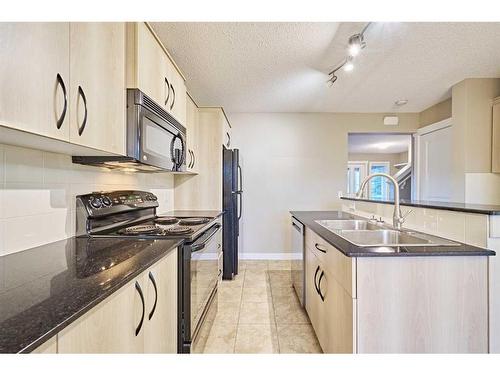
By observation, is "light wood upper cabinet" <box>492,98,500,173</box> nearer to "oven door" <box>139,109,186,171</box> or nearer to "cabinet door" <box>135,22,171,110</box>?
"oven door" <box>139,109,186,171</box>

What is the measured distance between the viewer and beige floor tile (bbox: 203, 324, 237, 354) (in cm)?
188

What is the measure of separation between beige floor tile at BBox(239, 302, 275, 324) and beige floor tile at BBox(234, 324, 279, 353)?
0.07 m

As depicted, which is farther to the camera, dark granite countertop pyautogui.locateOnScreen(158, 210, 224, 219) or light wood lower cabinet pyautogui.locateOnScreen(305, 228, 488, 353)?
dark granite countertop pyautogui.locateOnScreen(158, 210, 224, 219)

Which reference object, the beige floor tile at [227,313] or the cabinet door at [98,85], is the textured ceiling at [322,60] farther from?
the beige floor tile at [227,313]

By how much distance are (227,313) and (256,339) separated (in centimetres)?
48

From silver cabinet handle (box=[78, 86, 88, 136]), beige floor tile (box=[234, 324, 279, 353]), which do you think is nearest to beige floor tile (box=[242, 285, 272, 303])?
beige floor tile (box=[234, 324, 279, 353])

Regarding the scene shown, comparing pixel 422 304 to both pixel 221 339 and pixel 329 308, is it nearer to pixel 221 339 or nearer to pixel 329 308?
pixel 329 308

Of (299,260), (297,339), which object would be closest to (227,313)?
(297,339)

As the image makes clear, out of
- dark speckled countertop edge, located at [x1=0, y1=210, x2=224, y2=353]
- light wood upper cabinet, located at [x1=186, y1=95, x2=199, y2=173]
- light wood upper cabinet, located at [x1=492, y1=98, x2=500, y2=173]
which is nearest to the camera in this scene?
dark speckled countertop edge, located at [x1=0, y1=210, x2=224, y2=353]

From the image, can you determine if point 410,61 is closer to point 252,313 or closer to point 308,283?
point 308,283

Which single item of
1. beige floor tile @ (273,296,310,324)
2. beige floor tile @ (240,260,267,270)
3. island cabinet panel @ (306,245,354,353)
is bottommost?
beige floor tile @ (240,260,267,270)

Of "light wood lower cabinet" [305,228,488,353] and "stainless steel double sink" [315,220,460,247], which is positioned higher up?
"stainless steel double sink" [315,220,460,247]

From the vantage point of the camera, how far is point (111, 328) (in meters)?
0.81
